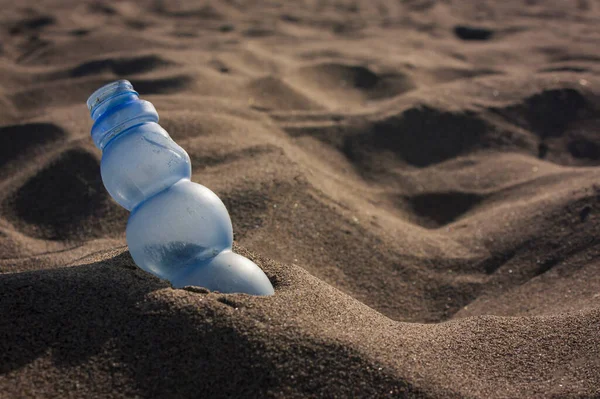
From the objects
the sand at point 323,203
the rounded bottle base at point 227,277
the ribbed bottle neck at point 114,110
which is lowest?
the sand at point 323,203

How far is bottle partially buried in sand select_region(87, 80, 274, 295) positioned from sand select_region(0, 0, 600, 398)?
72 mm

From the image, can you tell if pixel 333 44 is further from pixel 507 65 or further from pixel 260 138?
pixel 260 138

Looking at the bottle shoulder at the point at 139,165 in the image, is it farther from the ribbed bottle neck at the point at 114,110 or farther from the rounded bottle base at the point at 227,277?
the rounded bottle base at the point at 227,277

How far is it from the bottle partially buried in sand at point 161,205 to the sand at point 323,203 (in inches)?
2.8

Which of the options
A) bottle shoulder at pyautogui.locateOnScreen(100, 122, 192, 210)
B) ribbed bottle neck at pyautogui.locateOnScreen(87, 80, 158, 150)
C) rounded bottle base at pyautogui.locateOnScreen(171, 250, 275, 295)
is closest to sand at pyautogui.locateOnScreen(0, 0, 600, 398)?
rounded bottle base at pyautogui.locateOnScreen(171, 250, 275, 295)

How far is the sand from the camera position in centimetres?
117

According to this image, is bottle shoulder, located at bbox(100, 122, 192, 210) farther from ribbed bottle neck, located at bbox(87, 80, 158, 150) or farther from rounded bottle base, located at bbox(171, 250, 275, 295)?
rounded bottle base, located at bbox(171, 250, 275, 295)

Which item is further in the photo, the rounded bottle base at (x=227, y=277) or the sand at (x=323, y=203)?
the rounded bottle base at (x=227, y=277)

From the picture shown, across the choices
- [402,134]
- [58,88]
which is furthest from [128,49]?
[402,134]

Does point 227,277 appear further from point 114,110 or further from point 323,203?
point 323,203

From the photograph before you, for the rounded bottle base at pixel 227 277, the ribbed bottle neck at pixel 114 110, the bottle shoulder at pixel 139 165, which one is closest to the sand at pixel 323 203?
the rounded bottle base at pixel 227 277

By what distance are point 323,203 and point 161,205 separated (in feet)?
2.92

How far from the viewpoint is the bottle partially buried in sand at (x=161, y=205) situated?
1361 millimetres

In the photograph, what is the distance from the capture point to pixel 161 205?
4.54 feet
